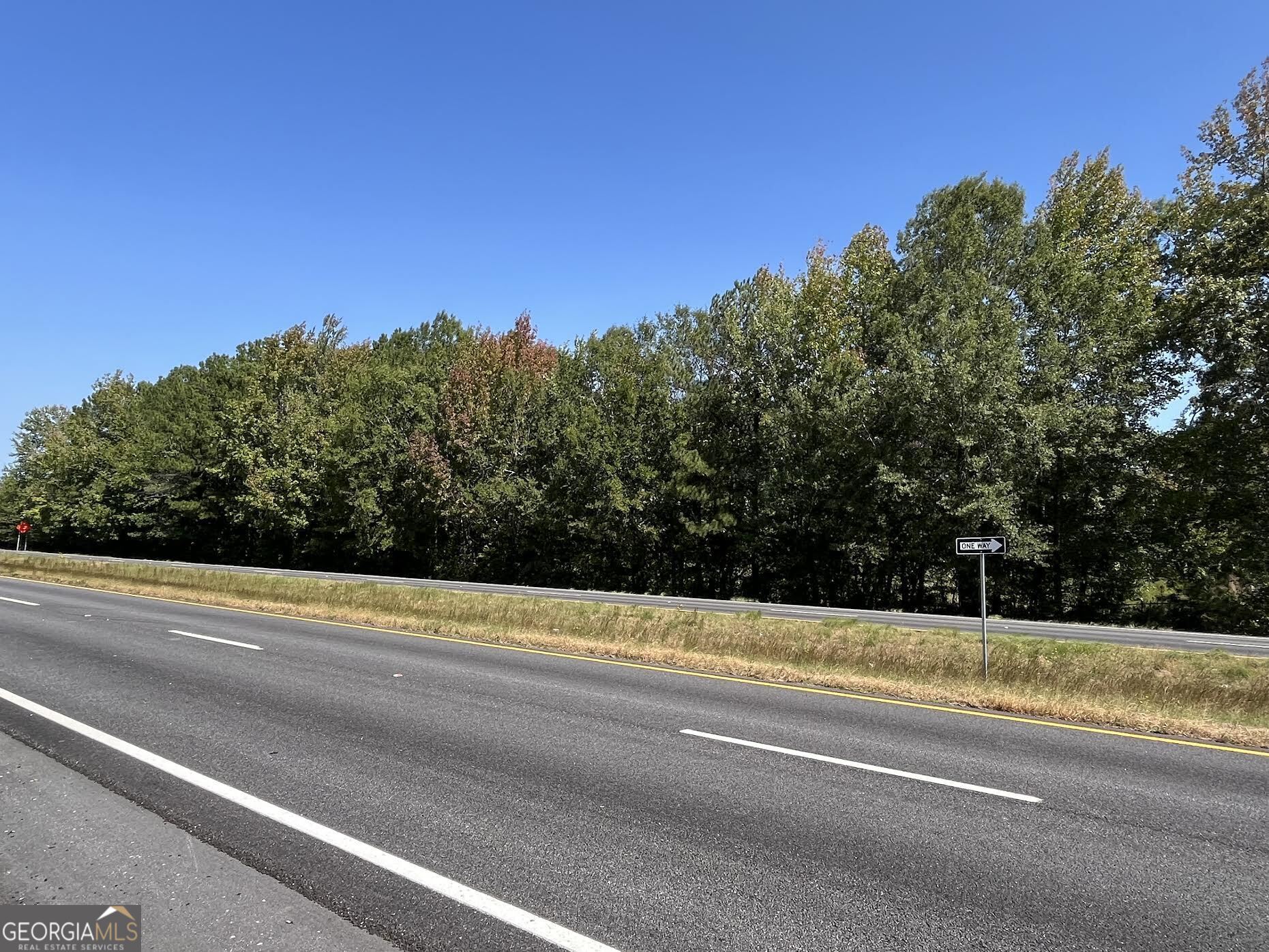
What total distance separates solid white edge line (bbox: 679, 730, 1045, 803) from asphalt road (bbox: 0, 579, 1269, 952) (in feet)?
0.14

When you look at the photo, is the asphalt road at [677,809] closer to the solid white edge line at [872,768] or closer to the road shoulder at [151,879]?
the solid white edge line at [872,768]

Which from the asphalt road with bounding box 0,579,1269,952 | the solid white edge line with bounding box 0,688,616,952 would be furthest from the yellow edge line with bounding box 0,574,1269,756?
the solid white edge line with bounding box 0,688,616,952

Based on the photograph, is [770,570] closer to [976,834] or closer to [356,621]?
[356,621]

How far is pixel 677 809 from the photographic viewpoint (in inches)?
199

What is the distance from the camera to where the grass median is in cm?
890

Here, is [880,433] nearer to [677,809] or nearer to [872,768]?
[872,768]

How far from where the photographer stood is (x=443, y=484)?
37.6m

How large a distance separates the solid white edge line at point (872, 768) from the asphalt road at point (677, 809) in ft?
0.14

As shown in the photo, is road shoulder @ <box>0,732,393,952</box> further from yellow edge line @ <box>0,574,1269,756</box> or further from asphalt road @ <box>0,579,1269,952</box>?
yellow edge line @ <box>0,574,1269,756</box>

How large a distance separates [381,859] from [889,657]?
9.43m

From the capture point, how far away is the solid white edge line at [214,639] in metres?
12.4

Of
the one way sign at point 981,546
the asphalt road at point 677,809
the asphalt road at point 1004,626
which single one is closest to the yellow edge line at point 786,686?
the asphalt road at point 677,809

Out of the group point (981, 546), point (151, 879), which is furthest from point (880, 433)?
point (151, 879)

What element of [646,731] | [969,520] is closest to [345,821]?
[646,731]
